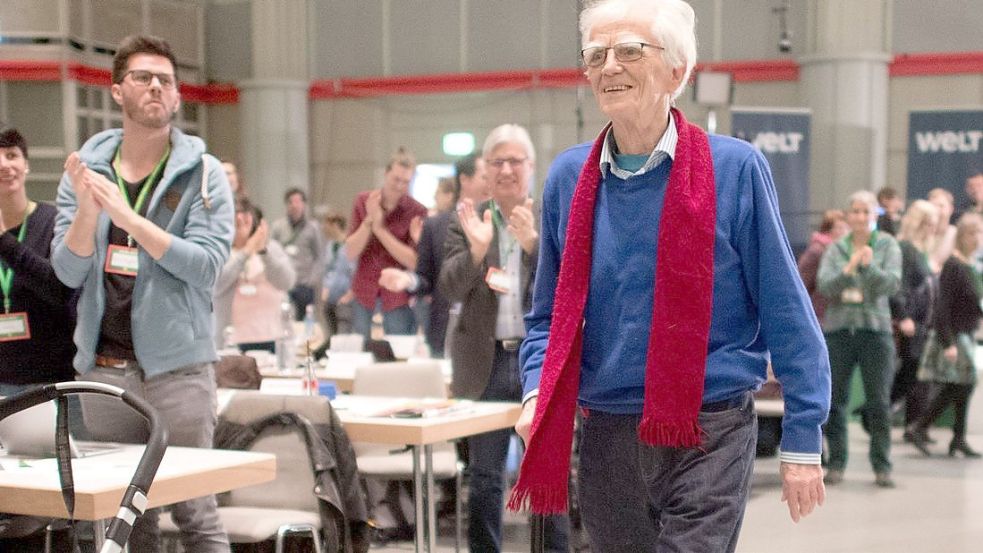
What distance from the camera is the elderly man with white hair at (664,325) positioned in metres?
2.10

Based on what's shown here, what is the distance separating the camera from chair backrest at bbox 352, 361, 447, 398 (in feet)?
16.2

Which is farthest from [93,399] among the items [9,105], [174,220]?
[9,105]

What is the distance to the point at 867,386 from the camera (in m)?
6.76

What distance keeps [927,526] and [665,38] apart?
4.31 metres

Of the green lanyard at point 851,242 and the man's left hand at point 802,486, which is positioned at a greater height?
the green lanyard at point 851,242

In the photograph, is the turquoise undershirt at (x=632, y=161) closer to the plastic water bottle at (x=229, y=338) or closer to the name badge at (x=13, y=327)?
the name badge at (x=13, y=327)

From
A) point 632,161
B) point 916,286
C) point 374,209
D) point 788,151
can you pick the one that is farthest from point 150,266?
point 788,151

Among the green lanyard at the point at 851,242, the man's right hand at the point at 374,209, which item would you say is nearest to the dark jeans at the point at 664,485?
the man's right hand at the point at 374,209

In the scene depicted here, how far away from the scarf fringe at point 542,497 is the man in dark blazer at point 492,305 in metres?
1.84

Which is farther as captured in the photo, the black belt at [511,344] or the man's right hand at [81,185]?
the black belt at [511,344]

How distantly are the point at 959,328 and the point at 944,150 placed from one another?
2228mm

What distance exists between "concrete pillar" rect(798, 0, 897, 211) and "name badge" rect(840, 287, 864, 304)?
2.38m

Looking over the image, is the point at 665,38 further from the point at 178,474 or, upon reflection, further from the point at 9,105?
the point at 9,105

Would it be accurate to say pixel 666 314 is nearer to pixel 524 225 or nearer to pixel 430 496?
pixel 524 225
